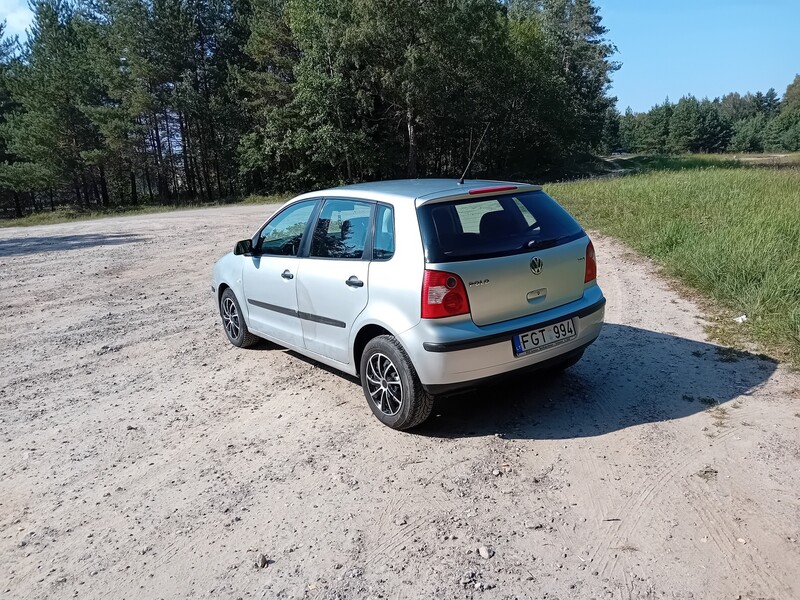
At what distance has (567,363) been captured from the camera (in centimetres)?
462

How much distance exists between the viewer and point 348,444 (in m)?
3.94

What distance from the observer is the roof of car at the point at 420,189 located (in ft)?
13.3

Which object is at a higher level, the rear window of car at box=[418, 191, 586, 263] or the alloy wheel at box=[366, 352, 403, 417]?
the rear window of car at box=[418, 191, 586, 263]

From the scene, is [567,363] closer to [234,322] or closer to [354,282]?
[354,282]

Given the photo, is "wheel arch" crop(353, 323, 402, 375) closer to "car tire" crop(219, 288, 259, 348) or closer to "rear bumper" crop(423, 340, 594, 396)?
"rear bumper" crop(423, 340, 594, 396)

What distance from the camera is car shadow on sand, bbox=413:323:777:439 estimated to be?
4.04m

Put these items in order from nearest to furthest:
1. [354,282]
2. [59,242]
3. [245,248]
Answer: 1. [354,282]
2. [245,248]
3. [59,242]

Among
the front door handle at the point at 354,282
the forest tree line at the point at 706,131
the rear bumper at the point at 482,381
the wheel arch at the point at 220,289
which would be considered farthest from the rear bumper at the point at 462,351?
the forest tree line at the point at 706,131

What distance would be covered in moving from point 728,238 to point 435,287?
6.61 meters

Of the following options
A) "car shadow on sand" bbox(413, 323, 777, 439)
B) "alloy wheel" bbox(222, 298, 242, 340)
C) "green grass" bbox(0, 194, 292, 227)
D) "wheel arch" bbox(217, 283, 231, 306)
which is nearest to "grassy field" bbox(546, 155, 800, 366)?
"car shadow on sand" bbox(413, 323, 777, 439)

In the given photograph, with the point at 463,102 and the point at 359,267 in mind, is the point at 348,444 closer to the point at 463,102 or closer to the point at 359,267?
the point at 359,267

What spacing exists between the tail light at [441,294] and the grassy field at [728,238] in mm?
3288

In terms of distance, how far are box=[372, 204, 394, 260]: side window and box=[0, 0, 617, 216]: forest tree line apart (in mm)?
28186

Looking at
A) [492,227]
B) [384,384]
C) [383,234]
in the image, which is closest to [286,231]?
[383,234]
